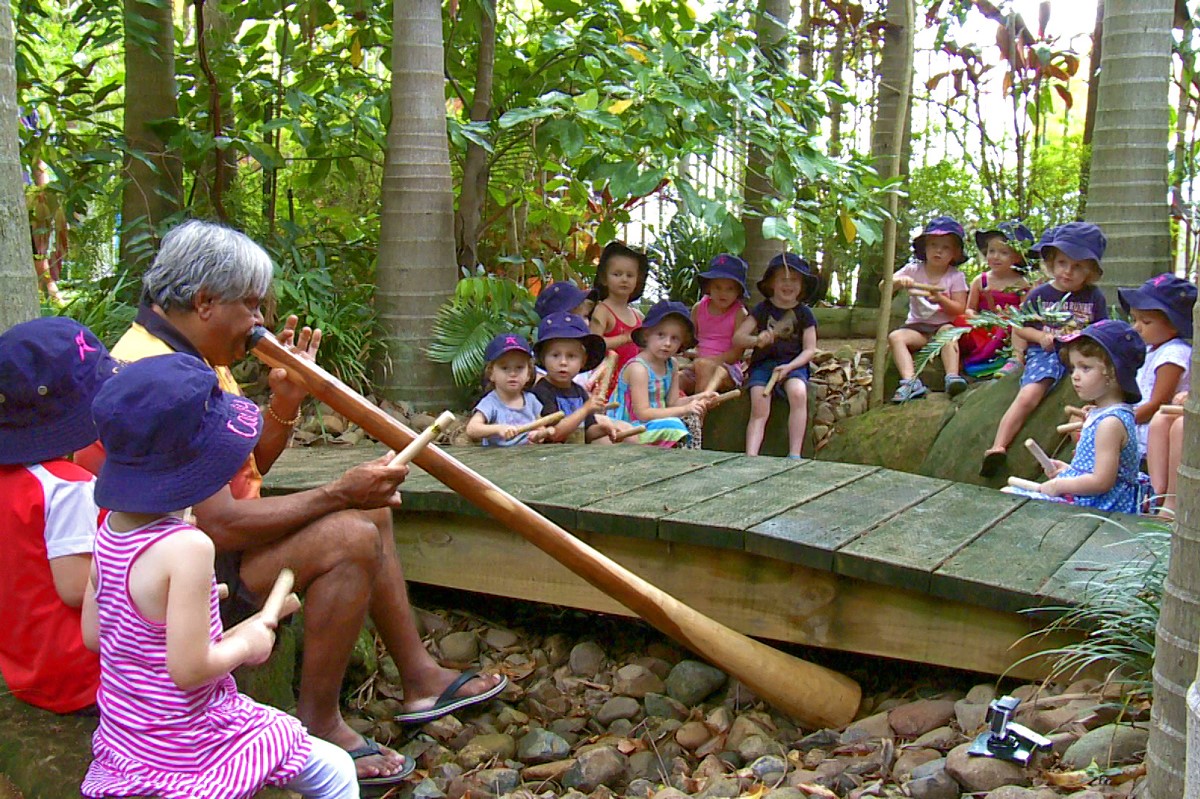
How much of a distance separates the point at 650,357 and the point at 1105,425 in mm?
2440

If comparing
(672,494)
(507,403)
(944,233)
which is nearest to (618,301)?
(507,403)

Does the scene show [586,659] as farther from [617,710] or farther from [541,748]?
[541,748]

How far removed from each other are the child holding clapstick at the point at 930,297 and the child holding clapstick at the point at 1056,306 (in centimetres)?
108

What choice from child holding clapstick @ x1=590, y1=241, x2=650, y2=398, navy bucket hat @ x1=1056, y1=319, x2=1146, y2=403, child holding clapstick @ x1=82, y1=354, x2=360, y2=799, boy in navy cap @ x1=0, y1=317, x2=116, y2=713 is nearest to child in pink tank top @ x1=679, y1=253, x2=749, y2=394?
child holding clapstick @ x1=590, y1=241, x2=650, y2=398

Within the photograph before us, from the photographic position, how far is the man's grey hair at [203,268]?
2.82 metres

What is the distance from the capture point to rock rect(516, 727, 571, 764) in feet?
11.7

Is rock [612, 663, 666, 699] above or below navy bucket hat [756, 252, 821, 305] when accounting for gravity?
below

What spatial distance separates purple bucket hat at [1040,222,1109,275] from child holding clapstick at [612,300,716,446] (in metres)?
1.86

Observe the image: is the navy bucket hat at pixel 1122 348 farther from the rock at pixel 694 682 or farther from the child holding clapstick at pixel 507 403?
the child holding clapstick at pixel 507 403

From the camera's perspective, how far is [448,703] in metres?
3.52

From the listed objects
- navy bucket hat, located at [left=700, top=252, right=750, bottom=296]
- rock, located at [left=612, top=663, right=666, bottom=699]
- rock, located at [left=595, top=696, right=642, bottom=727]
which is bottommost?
rock, located at [left=595, top=696, right=642, bottom=727]

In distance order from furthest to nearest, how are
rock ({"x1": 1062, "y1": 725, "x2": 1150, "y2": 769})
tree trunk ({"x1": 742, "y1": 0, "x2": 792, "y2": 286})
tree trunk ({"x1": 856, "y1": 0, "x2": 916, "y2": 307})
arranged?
tree trunk ({"x1": 856, "y1": 0, "x2": 916, "y2": 307}) → tree trunk ({"x1": 742, "y1": 0, "x2": 792, "y2": 286}) → rock ({"x1": 1062, "y1": 725, "x2": 1150, "y2": 769})

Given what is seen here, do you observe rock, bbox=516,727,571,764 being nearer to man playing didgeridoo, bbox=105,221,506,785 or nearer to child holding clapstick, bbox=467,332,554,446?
man playing didgeridoo, bbox=105,221,506,785

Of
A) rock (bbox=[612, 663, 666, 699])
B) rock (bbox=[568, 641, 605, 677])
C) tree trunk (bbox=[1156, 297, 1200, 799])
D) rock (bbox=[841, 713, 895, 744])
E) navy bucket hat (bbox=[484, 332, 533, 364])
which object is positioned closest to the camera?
tree trunk (bbox=[1156, 297, 1200, 799])
